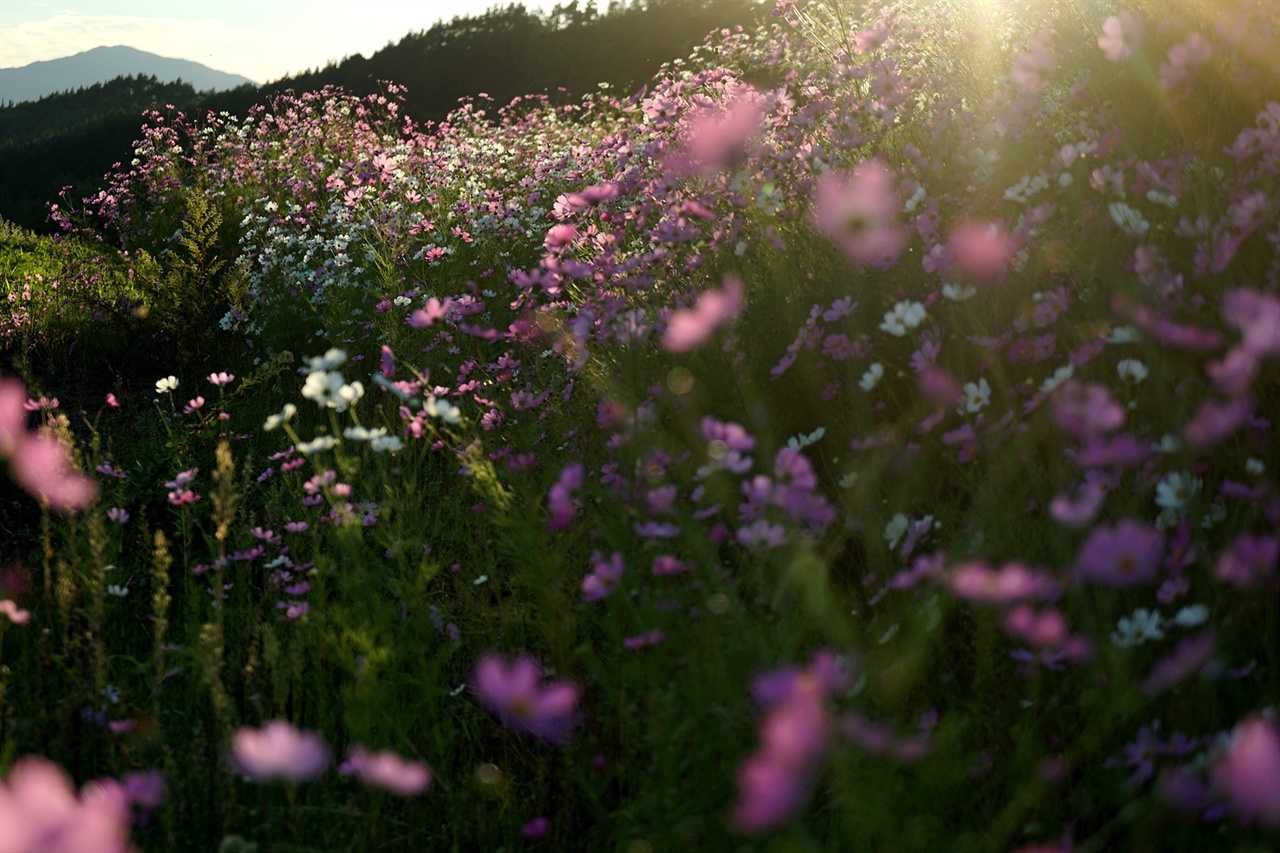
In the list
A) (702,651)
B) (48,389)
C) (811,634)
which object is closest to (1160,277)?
(811,634)

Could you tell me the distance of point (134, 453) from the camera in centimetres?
340

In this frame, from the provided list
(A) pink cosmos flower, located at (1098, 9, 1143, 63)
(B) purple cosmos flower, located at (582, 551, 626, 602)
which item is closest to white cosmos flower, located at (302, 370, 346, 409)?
(B) purple cosmos flower, located at (582, 551, 626, 602)

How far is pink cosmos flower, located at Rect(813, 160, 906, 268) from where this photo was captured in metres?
2.32

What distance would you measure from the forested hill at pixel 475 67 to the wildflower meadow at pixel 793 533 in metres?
12.4

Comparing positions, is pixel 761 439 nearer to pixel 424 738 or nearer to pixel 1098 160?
pixel 424 738

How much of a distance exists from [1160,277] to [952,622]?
0.78m

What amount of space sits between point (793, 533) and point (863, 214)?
118 cm

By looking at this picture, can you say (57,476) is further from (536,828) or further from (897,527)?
(897,527)

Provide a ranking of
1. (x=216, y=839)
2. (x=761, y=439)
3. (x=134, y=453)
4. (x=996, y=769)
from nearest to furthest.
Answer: (x=996, y=769) < (x=216, y=839) < (x=761, y=439) < (x=134, y=453)

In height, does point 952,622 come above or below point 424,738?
above

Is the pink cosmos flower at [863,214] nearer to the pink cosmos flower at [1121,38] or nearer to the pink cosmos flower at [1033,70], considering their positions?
the pink cosmos flower at [1033,70]

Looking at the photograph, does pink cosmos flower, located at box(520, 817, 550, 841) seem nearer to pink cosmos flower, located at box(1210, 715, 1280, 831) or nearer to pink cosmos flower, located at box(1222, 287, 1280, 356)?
pink cosmos flower, located at box(1210, 715, 1280, 831)

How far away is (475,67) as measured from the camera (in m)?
18.5

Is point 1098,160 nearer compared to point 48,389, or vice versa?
point 1098,160
